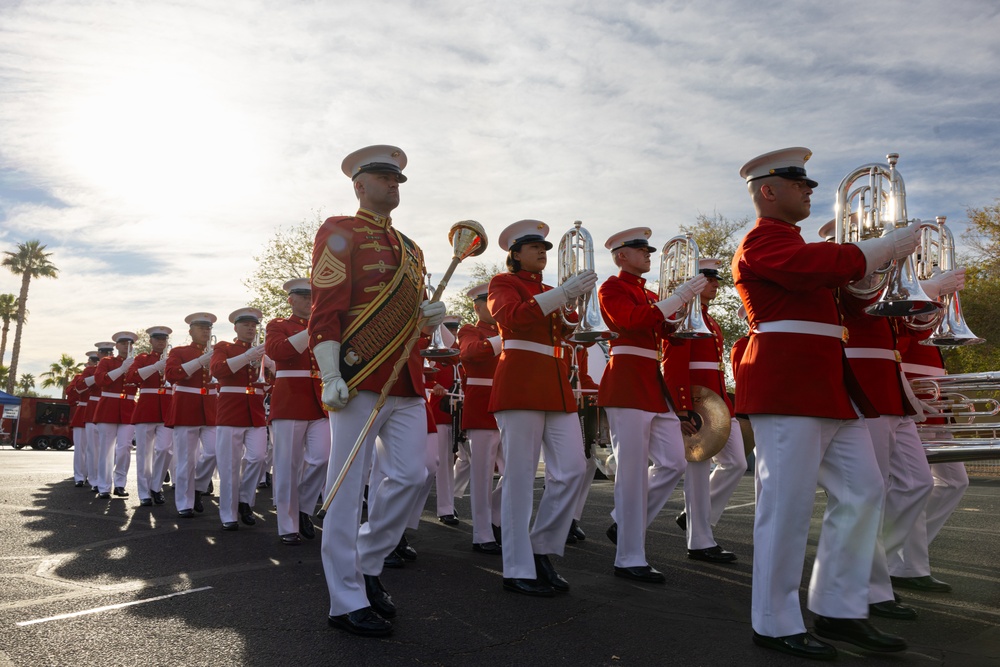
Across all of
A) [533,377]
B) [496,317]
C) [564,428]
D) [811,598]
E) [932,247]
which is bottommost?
[811,598]

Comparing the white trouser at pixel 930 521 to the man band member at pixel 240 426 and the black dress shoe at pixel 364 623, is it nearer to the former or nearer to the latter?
the black dress shoe at pixel 364 623

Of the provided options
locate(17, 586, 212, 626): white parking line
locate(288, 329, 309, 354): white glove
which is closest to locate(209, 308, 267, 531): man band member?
locate(288, 329, 309, 354): white glove

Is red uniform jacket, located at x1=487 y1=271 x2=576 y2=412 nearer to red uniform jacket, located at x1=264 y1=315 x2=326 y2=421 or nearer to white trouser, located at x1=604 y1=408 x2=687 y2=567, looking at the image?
white trouser, located at x1=604 y1=408 x2=687 y2=567

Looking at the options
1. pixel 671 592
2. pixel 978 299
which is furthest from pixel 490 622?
pixel 978 299

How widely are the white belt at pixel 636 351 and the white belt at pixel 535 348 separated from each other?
2.11 ft

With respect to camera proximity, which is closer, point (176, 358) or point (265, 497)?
point (176, 358)

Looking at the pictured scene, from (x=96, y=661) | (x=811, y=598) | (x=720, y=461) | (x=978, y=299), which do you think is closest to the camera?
(x=96, y=661)

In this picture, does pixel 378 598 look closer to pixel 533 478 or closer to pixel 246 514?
pixel 533 478

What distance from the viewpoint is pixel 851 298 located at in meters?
4.71

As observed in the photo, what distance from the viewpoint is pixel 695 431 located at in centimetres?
694

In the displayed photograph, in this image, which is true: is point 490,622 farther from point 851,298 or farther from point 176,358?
point 176,358

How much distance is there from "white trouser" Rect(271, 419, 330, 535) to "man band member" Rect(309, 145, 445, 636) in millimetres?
3157

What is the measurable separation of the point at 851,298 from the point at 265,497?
31.0ft

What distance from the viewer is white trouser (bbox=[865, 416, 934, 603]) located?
16.9 feet
